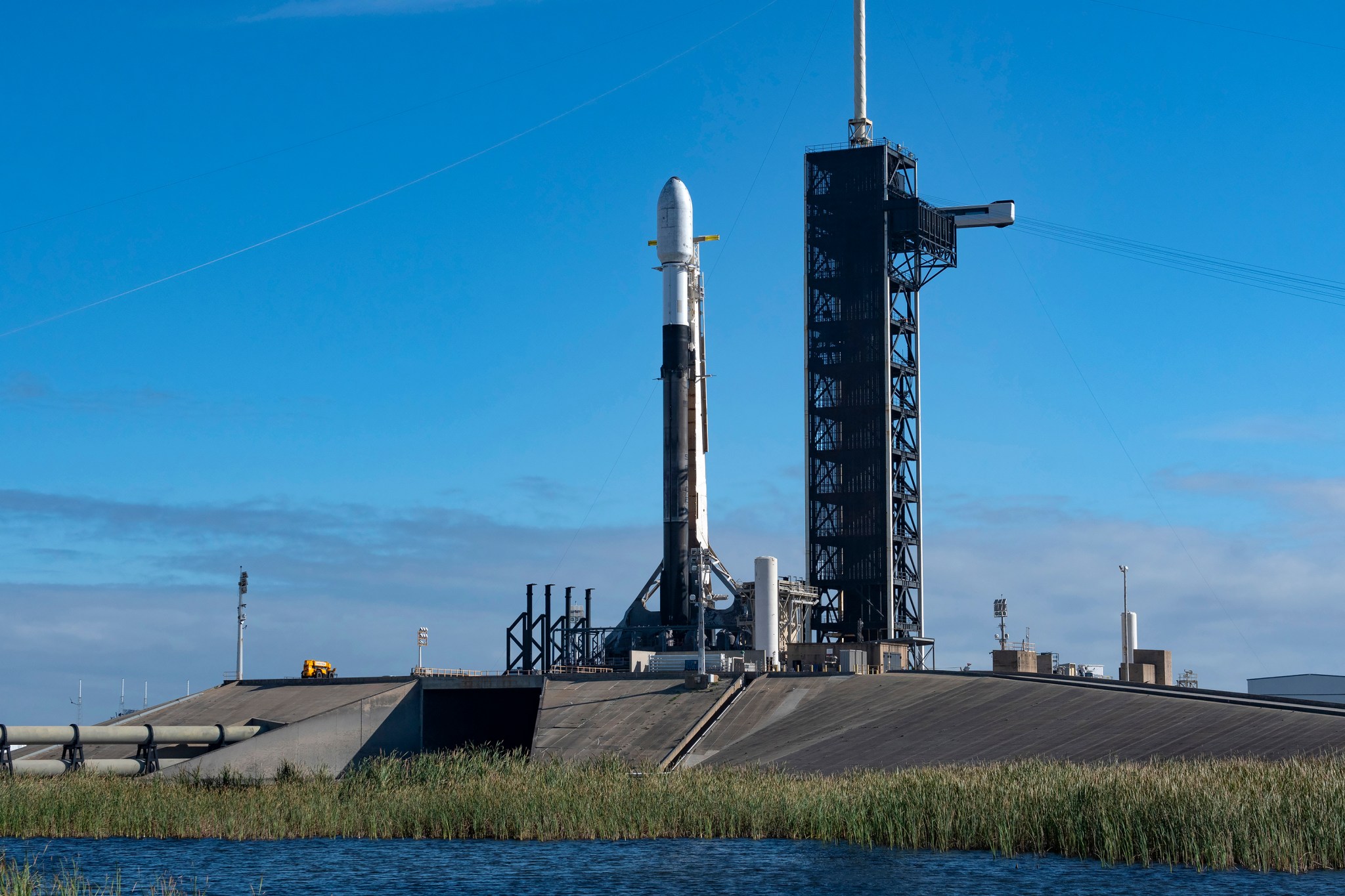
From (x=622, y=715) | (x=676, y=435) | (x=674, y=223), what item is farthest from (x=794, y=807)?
(x=674, y=223)

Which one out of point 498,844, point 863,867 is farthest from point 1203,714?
point 498,844

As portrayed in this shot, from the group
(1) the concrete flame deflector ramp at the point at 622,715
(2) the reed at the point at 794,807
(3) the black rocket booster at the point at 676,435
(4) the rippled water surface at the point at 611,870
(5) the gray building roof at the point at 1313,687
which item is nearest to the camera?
(4) the rippled water surface at the point at 611,870

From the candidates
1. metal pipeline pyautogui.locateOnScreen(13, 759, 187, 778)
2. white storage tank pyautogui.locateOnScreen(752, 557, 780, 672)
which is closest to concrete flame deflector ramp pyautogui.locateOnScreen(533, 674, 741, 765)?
white storage tank pyautogui.locateOnScreen(752, 557, 780, 672)

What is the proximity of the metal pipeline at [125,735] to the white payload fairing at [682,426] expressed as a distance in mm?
23269

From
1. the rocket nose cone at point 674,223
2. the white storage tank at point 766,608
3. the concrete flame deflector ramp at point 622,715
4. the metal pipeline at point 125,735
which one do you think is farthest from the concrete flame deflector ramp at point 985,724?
the rocket nose cone at point 674,223

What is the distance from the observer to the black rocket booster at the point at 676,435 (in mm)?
74812

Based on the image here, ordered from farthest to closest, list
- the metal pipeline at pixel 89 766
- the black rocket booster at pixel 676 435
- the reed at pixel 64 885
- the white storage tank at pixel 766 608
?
the black rocket booster at pixel 676 435, the white storage tank at pixel 766 608, the metal pipeline at pixel 89 766, the reed at pixel 64 885

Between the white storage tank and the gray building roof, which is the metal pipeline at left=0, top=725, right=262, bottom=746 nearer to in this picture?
the white storage tank

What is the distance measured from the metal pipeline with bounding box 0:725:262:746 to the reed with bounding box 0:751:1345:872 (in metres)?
6.11

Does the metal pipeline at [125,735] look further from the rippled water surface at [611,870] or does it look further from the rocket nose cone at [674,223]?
the rocket nose cone at [674,223]

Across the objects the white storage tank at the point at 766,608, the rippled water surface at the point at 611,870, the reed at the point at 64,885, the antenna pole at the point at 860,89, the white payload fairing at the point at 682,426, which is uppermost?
the antenna pole at the point at 860,89

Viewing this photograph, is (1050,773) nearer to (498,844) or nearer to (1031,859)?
(1031,859)

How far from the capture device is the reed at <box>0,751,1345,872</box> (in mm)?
31281

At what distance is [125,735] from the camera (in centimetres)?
5516
